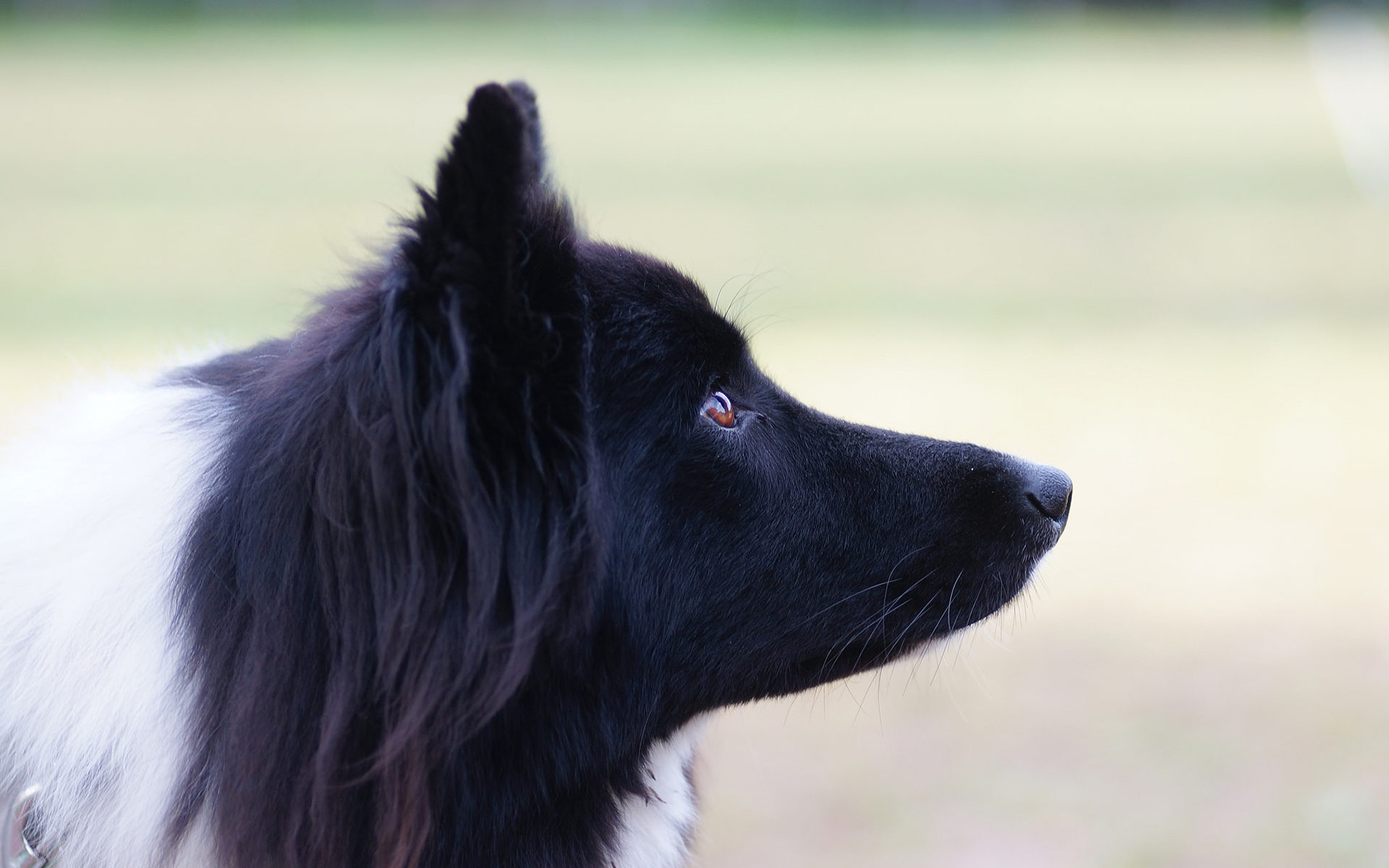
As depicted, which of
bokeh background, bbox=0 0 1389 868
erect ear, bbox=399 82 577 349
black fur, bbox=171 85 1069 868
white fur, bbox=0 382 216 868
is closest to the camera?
erect ear, bbox=399 82 577 349

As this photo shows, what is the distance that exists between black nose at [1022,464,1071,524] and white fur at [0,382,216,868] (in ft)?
5.29

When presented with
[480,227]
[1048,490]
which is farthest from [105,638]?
[1048,490]

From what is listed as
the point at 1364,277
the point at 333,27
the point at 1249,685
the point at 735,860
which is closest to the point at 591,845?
the point at 735,860

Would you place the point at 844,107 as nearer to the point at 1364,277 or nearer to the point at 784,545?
the point at 1364,277

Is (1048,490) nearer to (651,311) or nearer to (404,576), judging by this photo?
(651,311)

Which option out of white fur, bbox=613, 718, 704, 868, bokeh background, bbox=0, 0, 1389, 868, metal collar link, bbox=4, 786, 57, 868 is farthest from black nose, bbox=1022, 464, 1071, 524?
metal collar link, bbox=4, 786, 57, 868

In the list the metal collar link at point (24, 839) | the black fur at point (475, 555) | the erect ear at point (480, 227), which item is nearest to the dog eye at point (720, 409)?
the black fur at point (475, 555)

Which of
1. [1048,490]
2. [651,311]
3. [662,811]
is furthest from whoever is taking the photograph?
[1048,490]

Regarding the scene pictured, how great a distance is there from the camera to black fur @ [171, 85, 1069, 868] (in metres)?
1.87

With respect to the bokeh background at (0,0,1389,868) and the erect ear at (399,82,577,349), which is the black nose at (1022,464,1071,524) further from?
the erect ear at (399,82,577,349)

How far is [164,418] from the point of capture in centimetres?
220

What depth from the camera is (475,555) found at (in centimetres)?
192

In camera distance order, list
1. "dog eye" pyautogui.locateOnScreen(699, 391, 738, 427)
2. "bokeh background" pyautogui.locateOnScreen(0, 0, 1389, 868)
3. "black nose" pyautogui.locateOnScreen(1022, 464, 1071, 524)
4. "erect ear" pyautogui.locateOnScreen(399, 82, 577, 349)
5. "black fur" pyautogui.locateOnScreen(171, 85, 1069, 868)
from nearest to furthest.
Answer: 1. "erect ear" pyautogui.locateOnScreen(399, 82, 577, 349)
2. "black fur" pyautogui.locateOnScreen(171, 85, 1069, 868)
3. "dog eye" pyautogui.locateOnScreen(699, 391, 738, 427)
4. "black nose" pyautogui.locateOnScreen(1022, 464, 1071, 524)
5. "bokeh background" pyautogui.locateOnScreen(0, 0, 1389, 868)

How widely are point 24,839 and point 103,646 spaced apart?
35 centimetres
